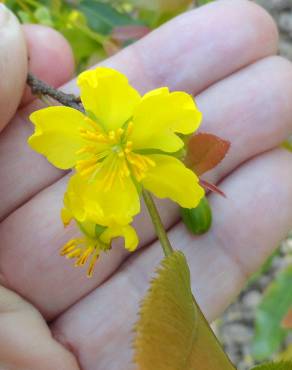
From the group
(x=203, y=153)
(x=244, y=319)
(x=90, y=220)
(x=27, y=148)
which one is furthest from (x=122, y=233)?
(x=244, y=319)

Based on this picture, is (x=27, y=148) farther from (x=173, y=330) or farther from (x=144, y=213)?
(x=173, y=330)

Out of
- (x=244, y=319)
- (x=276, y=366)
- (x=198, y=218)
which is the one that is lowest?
(x=244, y=319)

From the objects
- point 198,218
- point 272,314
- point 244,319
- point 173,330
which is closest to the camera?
point 173,330

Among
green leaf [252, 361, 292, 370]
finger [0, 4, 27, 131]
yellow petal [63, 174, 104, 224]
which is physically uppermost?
finger [0, 4, 27, 131]

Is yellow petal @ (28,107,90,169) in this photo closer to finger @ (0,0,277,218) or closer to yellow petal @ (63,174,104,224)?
yellow petal @ (63,174,104,224)

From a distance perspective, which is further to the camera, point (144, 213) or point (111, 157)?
point (144, 213)

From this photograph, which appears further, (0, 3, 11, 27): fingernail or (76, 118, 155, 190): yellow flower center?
(0, 3, 11, 27): fingernail

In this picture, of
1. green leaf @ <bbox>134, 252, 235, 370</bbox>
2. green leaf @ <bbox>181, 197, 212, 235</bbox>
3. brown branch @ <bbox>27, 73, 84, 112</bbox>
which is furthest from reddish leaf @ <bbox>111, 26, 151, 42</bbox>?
green leaf @ <bbox>134, 252, 235, 370</bbox>

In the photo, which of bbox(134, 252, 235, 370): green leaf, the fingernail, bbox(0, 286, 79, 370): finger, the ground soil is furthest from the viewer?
the ground soil
